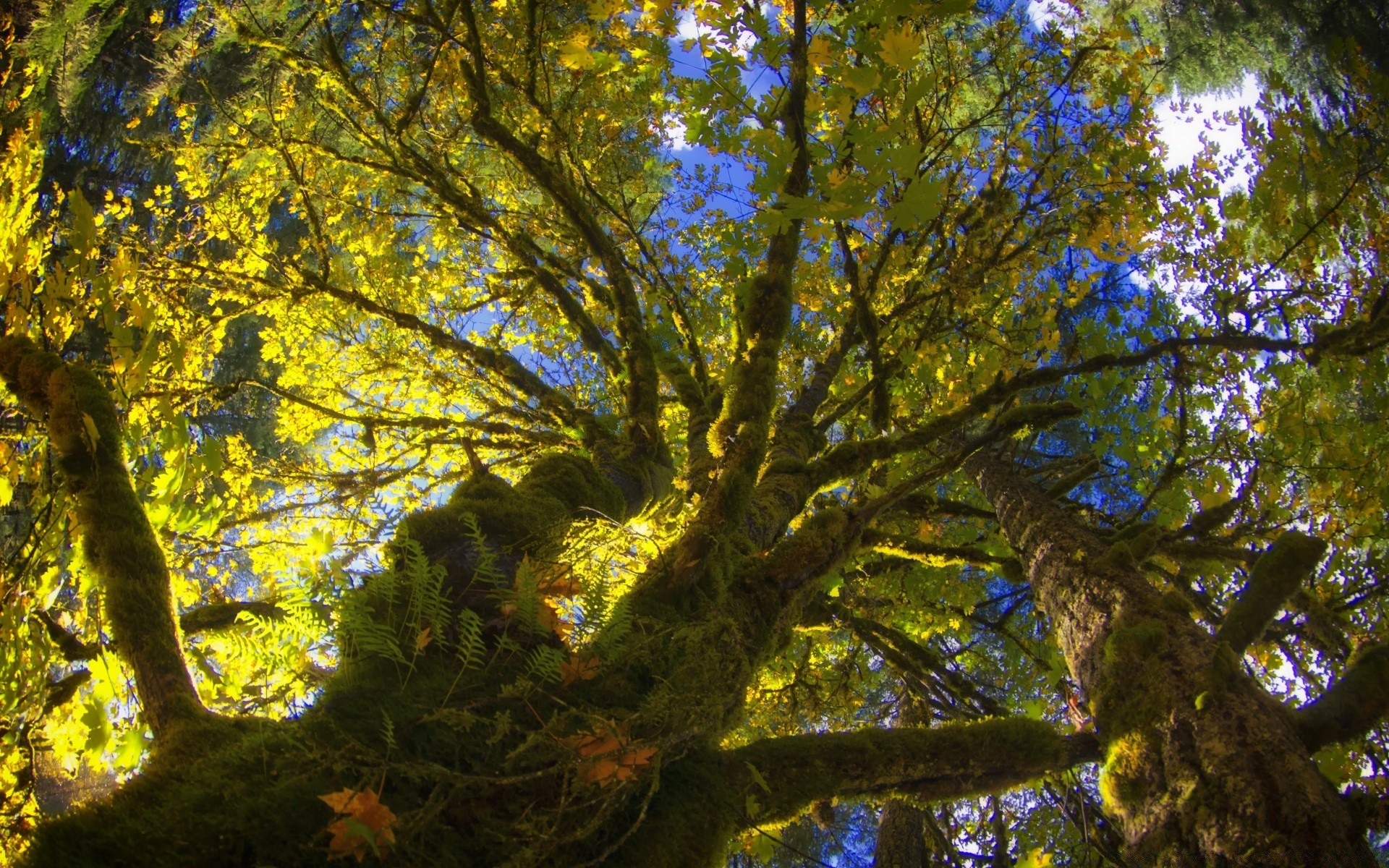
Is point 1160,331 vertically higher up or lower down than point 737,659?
higher up

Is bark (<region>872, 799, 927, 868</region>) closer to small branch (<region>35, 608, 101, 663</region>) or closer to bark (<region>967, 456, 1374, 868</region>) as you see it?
bark (<region>967, 456, 1374, 868</region>)

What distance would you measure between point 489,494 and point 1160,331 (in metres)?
4.91

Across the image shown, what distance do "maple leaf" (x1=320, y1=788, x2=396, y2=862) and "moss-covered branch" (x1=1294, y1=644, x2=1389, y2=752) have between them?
2268 millimetres

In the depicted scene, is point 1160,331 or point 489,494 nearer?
point 489,494

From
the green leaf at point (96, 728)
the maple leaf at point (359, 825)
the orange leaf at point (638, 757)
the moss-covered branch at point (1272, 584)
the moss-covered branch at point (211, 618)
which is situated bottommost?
the maple leaf at point (359, 825)

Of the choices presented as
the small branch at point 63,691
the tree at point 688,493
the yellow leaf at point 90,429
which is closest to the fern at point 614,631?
the tree at point 688,493

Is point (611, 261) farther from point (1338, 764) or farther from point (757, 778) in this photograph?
point (1338, 764)

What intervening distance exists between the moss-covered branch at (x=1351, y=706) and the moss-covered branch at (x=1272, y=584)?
0.23 m

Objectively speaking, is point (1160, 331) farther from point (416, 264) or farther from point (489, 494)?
point (416, 264)

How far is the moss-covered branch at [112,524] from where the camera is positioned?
129cm

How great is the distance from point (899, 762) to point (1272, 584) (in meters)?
1.27

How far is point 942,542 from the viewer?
5.45m

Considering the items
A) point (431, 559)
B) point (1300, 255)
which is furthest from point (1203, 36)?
point (431, 559)

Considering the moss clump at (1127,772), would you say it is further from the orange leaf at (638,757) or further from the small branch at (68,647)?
Result: the small branch at (68,647)
